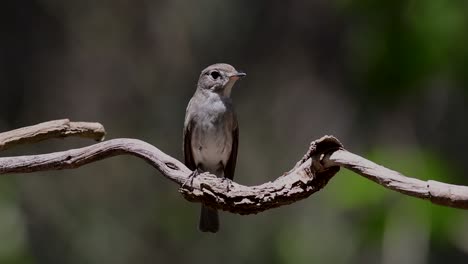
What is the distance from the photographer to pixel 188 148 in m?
5.91

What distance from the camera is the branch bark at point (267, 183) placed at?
3.15 m

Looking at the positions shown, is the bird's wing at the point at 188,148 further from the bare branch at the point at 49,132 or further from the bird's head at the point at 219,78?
the bare branch at the point at 49,132

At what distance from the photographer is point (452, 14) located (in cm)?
471

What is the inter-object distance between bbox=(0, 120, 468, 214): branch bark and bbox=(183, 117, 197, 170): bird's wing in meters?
2.22

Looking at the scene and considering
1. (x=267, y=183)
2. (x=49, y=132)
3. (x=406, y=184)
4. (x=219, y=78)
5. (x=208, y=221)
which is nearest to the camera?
(x=406, y=184)

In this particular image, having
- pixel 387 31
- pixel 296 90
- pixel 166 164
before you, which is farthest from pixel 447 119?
pixel 166 164

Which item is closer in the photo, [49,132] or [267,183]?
[267,183]

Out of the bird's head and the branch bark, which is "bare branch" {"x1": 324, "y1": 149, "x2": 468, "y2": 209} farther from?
the bird's head

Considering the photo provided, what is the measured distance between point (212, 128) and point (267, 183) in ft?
7.57

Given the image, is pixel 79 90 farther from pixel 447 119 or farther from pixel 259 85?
pixel 447 119

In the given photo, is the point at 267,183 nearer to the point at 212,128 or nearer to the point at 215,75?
the point at 212,128

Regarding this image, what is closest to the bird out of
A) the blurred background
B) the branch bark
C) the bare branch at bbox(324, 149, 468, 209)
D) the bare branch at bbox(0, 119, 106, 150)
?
the blurred background

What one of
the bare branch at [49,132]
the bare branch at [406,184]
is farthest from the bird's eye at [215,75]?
the bare branch at [406,184]

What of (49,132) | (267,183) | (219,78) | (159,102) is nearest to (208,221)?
(219,78)
